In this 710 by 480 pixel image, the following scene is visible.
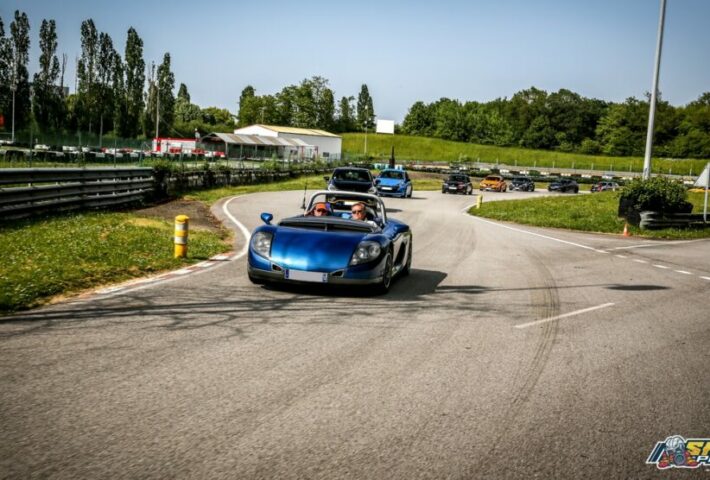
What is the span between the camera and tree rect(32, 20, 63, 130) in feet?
252

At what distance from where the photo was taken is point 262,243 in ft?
28.1

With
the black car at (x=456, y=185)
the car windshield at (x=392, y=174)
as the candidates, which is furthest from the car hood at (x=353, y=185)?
the black car at (x=456, y=185)

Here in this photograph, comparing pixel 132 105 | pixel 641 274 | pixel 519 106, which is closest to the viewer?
pixel 641 274

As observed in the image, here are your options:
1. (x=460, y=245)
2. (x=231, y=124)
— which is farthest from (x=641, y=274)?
(x=231, y=124)

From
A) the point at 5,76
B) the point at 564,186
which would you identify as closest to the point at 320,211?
the point at 564,186

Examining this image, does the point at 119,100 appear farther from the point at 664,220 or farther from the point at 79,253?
the point at 79,253

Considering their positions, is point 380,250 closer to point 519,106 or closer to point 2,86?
point 2,86

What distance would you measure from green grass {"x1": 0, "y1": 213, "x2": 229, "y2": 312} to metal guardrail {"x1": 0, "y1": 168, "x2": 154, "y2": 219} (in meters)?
0.49

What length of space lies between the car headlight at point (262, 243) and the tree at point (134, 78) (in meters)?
81.3

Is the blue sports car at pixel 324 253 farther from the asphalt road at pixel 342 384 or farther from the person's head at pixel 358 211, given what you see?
the person's head at pixel 358 211

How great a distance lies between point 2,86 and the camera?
72375 millimetres

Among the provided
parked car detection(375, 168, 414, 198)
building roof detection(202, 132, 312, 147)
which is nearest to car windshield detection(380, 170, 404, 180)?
parked car detection(375, 168, 414, 198)

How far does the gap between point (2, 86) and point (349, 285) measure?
7630 centimetres

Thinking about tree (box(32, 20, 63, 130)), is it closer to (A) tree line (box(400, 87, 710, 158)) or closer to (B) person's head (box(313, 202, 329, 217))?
(B) person's head (box(313, 202, 329, 217))
